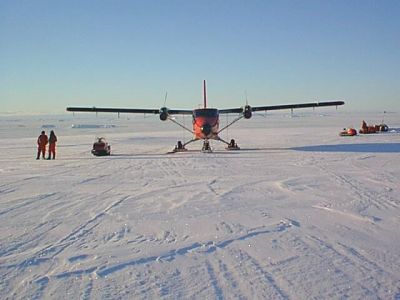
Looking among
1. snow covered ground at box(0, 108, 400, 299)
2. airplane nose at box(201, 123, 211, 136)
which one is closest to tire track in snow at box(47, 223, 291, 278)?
snow covered ground at box(0, 108, 400, 299)

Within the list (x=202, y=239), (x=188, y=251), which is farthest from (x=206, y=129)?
(x=188, y=251)

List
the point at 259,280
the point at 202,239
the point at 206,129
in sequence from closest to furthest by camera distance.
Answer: the point at 259,280 → the point at 202,239 → the point at 206,129

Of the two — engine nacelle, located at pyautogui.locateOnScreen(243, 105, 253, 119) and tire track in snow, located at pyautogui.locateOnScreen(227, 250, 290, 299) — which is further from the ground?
engine nacelle, located at pyautogui.locateOnScreen(243, 105, 253, 119)

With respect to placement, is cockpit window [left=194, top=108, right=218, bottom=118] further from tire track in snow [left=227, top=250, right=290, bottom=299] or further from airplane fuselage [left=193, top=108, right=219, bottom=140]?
tire track in snow [left=227, top=250, right=290, bottom=299]

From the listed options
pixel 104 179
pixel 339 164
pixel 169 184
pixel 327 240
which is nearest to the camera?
pixel 327 240

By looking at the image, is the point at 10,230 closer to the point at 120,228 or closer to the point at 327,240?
the point at 120,228

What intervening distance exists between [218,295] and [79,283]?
A: 1.56 meters

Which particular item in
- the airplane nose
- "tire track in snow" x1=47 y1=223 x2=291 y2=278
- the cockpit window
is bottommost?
"tire track in snow" x1=47 y1=223 x2=291 y2=278

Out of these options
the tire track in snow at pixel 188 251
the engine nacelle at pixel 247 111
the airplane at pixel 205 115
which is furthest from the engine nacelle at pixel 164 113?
the tire track in snow at pixel 188 251

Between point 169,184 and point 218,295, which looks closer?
point 218,295

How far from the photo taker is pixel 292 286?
12.9 feet

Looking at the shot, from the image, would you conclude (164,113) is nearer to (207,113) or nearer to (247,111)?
(207,113)

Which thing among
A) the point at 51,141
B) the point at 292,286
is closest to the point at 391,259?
the point at 292,286

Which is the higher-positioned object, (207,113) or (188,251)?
(207,113)
